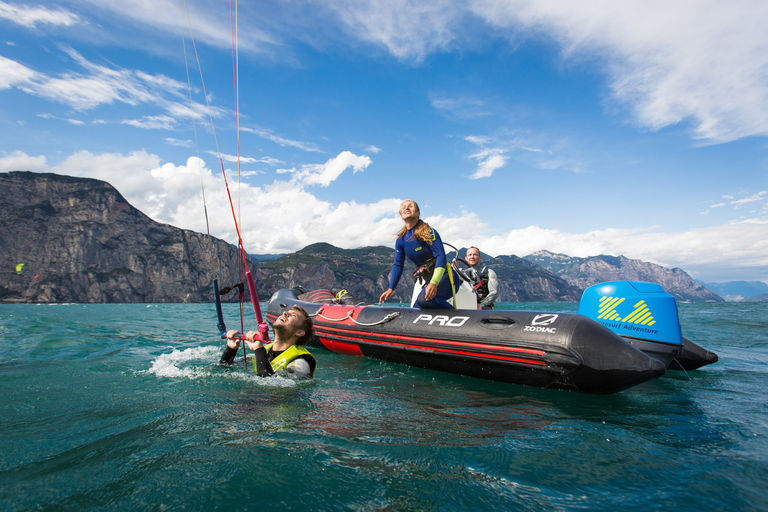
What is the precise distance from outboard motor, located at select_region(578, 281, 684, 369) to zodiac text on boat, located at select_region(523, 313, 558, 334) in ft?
4.37

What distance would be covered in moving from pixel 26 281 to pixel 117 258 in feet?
65.5

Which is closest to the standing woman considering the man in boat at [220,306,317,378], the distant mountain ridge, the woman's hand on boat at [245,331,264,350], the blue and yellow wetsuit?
the blue and yellow wetsuit

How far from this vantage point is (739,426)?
3244 millimetres

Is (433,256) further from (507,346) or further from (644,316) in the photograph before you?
(644,316)

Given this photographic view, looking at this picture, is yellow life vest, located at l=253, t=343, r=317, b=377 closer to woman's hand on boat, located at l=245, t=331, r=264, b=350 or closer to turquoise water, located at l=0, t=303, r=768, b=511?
turquoise water, located at l=0, t=303, r=768, b=511

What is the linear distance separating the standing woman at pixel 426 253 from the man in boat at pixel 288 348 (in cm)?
189

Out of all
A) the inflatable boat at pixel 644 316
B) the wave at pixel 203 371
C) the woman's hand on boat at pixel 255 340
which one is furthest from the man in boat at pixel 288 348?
the inflatable boat at pixel 644 316

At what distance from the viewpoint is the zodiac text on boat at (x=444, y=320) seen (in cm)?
530

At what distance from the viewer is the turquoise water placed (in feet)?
6.41

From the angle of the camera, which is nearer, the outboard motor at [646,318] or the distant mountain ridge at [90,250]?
the outboard motor at [646,318]

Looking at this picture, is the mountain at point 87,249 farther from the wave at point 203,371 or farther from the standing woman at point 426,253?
the standing woman at point 426,253

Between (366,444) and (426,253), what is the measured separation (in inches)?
147

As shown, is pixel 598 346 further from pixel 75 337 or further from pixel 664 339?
pixel 75 337

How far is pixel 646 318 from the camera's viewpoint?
520 cm
